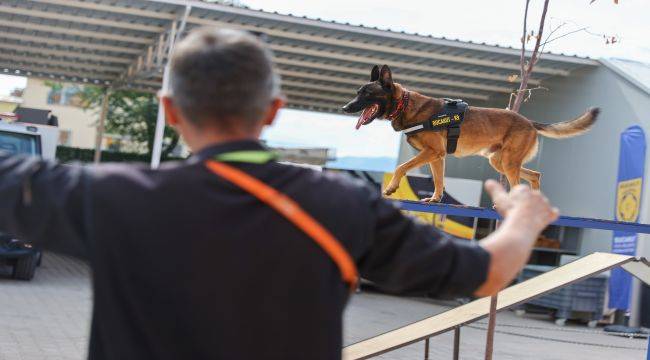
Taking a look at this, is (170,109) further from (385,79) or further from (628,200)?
(628,200)

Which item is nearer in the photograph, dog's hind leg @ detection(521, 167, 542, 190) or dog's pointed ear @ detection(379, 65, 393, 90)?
dog's pointed ear @ detection(379, 65, 393, 90)

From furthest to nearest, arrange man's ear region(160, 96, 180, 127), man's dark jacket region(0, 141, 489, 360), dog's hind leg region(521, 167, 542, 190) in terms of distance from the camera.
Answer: dog's hind leg region(521, 167, 542, 190)
man's ear region(160, 96, 180, 127)
man's dark jacket region(0, 141, 489, 360)

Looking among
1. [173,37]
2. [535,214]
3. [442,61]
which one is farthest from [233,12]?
[535,214]

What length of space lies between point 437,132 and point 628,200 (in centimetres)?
1157

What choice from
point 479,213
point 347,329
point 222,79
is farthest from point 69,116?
point 222,79

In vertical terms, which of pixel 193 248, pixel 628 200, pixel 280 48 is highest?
pixel 280 48

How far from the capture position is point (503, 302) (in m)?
6.24

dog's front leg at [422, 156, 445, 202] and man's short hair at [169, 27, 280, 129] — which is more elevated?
man's short hair at [169, 27, 280, 129]

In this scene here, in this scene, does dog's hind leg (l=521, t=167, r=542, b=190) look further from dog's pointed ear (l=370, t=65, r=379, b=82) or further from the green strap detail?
the green strap detail

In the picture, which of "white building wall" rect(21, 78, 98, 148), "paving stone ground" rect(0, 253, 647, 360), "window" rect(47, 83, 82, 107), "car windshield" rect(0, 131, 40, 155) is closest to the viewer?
"paving stone ground" rect(0, 253, 647, 360)

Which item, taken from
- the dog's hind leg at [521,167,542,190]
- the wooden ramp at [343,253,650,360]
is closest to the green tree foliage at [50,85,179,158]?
the dog's hind leg at [521,167,542,190]

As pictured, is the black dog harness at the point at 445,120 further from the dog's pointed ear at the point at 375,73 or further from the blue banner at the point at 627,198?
the blue banner at the point at 627,198

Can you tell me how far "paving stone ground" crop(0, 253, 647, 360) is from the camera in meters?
10.1

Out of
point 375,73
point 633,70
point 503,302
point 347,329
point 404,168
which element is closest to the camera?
point 503,302
